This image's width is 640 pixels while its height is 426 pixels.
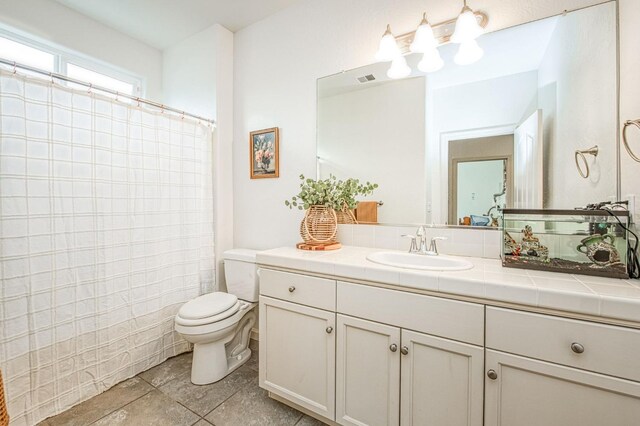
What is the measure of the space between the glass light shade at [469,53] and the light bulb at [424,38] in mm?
148

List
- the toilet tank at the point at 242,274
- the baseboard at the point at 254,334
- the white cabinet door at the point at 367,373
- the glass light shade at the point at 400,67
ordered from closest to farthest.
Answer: the white cabinet door at the point at 367,373 < the glass light shade at the point at 400,67 < the toilet tank at the point at 242,274 < the baseboard at the point at 254,334

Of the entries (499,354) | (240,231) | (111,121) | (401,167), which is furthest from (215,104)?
A: (499,354)

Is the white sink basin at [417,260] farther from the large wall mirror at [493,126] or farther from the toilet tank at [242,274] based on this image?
the toilet tank at [242,274]

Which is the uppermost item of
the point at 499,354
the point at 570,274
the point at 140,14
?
the point at 140,14

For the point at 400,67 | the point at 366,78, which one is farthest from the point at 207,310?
the point at 400,67

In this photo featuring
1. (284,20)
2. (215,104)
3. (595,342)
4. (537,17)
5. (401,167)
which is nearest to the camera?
(595,342)

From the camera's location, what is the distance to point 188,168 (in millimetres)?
2164

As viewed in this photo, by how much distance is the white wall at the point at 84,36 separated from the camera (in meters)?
1.92

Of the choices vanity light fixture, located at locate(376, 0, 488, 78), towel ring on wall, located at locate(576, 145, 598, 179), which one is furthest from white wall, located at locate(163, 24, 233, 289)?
towel ring on wall, located at locate(576, 145, 598, 179)

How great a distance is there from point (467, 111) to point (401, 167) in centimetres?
45

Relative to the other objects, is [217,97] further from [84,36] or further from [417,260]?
[417,260]

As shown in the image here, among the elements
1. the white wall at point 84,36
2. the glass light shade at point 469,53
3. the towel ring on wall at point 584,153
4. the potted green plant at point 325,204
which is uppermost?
the white wall at point 84,36

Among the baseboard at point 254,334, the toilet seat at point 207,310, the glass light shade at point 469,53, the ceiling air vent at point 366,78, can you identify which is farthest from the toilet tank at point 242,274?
the glass light shade at point 469,53

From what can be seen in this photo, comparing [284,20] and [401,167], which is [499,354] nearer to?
[401,167]
